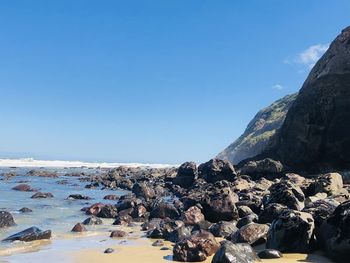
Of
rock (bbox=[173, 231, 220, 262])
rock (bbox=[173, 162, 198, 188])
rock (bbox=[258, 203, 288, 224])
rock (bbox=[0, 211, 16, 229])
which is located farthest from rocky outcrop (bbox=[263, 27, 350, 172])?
rock (bbox=[0, 211, 16, 229])

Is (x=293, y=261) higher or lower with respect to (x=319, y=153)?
lower

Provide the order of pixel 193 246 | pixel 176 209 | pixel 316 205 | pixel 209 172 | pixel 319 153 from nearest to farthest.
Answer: pixel 193 246 < pixel 316 205 < pixel 176 209 < pixel 209 172 < pixel 319 153

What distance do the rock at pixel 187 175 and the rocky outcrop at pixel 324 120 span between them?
9.35 m

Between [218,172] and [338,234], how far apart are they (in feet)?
79.4

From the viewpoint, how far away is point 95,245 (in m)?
10.9

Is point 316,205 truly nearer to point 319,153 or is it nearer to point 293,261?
point 293,261

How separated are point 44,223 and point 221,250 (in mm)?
8857

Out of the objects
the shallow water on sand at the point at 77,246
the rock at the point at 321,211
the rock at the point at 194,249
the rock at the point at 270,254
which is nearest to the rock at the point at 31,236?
the shallow water on sand at the point at 77,246

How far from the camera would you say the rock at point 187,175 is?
33209mm

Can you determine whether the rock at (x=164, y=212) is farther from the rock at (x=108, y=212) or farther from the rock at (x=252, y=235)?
the rock at (x=252, y=235)

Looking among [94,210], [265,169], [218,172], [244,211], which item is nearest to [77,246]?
[244,211]

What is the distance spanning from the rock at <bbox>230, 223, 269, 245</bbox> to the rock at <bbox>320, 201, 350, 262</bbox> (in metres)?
1.56

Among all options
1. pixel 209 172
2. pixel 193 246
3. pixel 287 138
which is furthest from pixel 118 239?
pixel 287 138

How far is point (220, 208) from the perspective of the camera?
15.0 m
